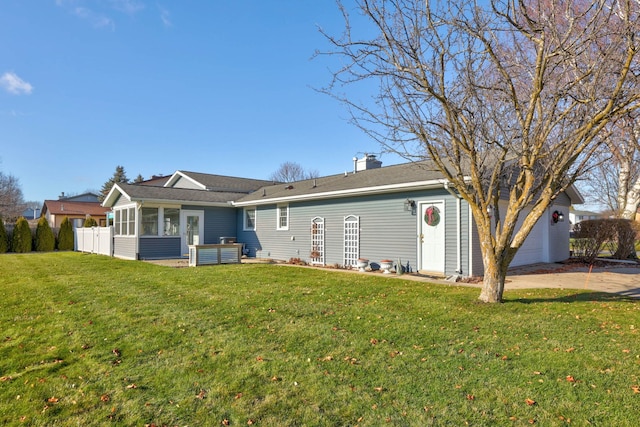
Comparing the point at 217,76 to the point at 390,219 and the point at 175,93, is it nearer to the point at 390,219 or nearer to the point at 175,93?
the point at 175,93

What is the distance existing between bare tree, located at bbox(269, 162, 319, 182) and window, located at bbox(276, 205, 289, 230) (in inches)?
1308

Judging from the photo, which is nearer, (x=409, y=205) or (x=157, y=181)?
(x=409, y=205)

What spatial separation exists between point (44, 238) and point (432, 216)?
74.8 ft

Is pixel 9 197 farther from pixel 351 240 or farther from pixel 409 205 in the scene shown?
pixel 409 205

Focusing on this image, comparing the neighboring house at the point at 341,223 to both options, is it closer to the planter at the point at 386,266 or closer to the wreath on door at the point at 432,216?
the wreath on door at the point at 432,216

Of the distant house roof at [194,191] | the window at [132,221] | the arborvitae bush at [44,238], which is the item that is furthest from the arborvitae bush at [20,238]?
the window at [132,221]

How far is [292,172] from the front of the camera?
49.2 m

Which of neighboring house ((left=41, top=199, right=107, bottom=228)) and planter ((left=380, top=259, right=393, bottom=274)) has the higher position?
neighboring house ((left=41, top=199, right=107, bottom=228))

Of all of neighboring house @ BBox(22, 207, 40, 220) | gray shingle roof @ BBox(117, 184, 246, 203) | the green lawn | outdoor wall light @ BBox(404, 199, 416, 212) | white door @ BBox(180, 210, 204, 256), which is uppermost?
neighboring house @ BBox(22, 207, 40, 220)

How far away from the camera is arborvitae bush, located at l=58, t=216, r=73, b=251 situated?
2250 centimetres

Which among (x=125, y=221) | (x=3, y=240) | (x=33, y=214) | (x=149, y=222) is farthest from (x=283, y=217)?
(x=33, y=214)

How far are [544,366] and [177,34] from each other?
12225 mm

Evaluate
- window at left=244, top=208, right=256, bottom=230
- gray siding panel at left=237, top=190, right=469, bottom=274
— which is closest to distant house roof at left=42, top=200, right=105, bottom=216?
window at left=244, top=208, right=256, bottom=230

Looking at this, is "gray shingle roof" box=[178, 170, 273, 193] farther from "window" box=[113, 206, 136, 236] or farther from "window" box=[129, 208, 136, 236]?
"window" box=[129, 208, 136, 236]
